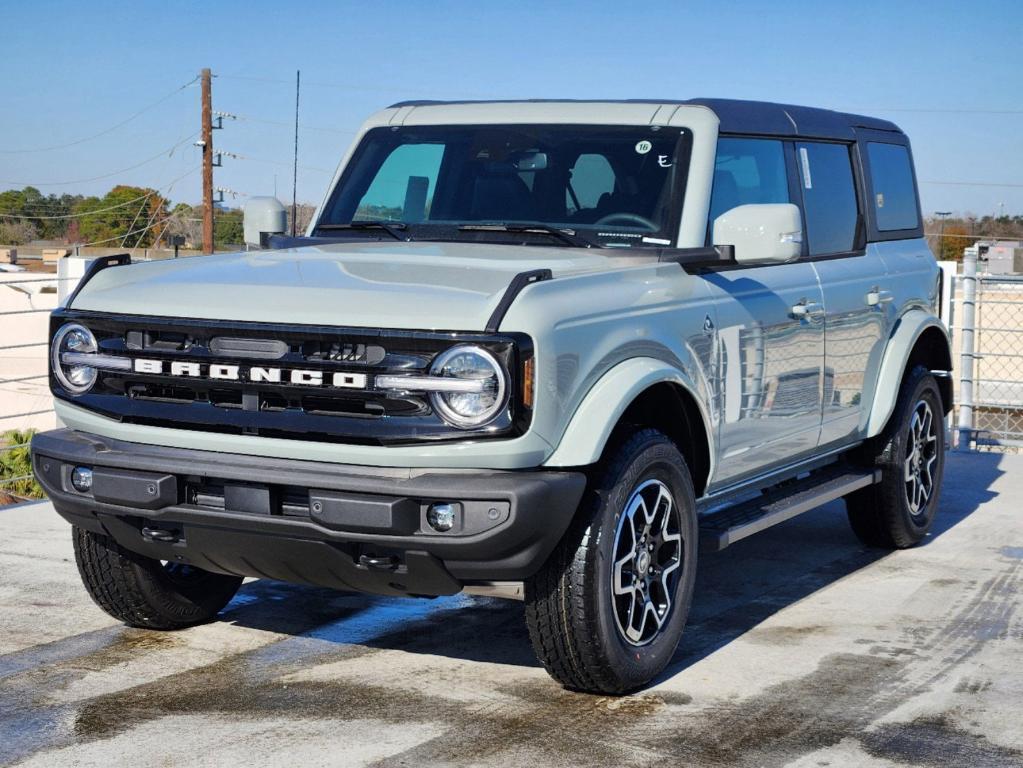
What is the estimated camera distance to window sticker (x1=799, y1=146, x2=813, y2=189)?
6.52m

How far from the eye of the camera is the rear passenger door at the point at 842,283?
641 centimetres

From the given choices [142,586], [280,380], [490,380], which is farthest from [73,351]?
[490,380]

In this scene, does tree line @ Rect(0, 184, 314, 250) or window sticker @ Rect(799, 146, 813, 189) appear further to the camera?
tree line @ Rect(0, 184, 314, 250)

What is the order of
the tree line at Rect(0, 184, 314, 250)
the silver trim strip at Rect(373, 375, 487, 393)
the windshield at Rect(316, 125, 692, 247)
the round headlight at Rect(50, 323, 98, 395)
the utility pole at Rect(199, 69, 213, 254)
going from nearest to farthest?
the silver trim strip at Rect(373, 375, 487, 393), the round headlight at Rect(50, 323, 98, 395), the windshield at Rect(316, 125, 692, 247), the utility pole at Rect(199, 69, 213, 254), the tree line at Rect(0, 184, 314, 250)

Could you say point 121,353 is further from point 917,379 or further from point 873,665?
point 917,379

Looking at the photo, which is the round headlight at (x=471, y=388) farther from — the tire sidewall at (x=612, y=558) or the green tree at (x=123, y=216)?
the green tree at (x=123, y=216)

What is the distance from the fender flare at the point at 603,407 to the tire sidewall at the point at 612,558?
17 centimetres

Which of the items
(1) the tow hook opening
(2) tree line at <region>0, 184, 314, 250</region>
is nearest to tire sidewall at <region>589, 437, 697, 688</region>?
(1) the tow hook opening

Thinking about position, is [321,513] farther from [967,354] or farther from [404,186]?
[967,354]

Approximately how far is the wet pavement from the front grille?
92cm

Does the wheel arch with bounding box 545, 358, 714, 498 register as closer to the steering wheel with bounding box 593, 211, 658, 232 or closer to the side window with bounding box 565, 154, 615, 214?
the steering wheel with bounding box 593, 211, 658, 232

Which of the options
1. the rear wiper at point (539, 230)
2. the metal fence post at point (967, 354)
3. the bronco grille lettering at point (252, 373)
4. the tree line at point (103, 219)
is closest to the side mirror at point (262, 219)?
the rear wiper at point (539, 230)

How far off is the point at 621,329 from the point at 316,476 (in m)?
1.10

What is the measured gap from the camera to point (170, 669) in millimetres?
5133
